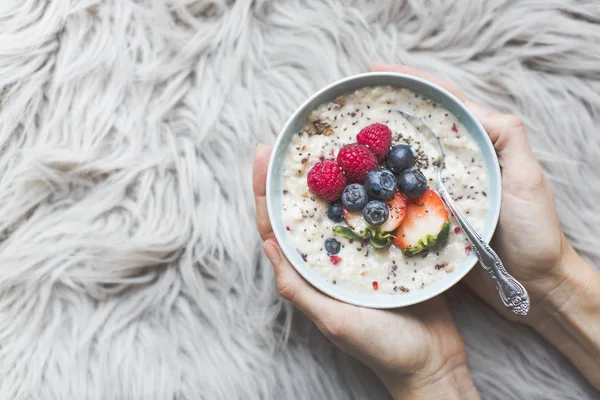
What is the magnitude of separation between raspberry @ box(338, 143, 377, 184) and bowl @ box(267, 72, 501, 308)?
103 mm

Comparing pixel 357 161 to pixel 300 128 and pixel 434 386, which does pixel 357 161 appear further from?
pixel 434 386

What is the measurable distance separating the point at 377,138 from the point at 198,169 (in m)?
0.40

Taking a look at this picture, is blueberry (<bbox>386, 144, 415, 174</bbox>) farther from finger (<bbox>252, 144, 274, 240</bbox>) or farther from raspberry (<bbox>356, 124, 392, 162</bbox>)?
finger (<bbox>252, 144, 274, 240</bbox>)

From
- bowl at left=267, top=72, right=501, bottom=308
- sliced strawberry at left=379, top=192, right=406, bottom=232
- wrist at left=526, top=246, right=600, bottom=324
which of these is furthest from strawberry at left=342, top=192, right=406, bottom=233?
wrist at left=526, top=246, right=600, bottom=324

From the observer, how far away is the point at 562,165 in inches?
45.4

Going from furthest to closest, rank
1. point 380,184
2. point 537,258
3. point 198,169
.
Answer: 1. point 198,169
2. point 537,258
3. point 380,184

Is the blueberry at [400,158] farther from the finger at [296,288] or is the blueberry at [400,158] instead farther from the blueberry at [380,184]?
the finger at [296,288]

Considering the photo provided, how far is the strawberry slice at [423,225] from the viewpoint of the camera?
3.10 feet

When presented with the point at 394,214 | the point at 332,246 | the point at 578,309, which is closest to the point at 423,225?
the point at 394,214

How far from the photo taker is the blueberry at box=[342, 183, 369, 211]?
3.04ft

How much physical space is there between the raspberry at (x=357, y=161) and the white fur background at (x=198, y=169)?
0.86ft

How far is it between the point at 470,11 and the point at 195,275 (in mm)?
756

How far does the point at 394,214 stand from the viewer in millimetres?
955

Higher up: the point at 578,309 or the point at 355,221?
the point at 355,221
